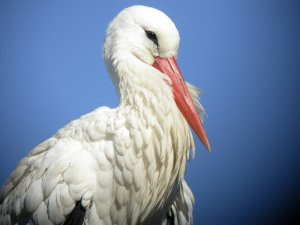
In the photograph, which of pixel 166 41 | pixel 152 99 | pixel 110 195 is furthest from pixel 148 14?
pixel 110 195

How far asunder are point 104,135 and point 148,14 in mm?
362

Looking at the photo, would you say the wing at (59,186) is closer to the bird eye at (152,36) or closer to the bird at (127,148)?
the bird at (127,148)

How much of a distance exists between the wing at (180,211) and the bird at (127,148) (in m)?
0.15

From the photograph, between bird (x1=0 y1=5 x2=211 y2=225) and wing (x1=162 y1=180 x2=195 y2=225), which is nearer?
bird (x1=0 y1=5 x2=211 y2=225)

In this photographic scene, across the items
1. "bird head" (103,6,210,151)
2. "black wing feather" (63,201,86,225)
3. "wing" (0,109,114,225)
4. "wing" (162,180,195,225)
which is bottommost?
"wing" (162,180,195,225)

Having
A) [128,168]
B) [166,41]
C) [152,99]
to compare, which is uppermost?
[166,41]

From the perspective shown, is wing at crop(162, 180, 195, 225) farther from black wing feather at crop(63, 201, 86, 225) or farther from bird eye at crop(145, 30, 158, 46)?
bird eye at crop(145, 30, 158, 46)

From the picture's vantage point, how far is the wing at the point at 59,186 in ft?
2.45

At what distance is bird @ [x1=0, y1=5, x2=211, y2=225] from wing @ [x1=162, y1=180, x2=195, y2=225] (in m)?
0.15

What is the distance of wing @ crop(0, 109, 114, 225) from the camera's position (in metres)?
0.75

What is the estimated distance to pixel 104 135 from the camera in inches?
30.5

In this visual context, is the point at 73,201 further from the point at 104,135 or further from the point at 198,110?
the point at 198,110

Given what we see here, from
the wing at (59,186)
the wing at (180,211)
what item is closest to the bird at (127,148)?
the wing at (59,186)

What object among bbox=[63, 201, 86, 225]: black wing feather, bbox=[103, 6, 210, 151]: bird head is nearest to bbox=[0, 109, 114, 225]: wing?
bbox=[63, 201, 86, 225]: black wing feather
